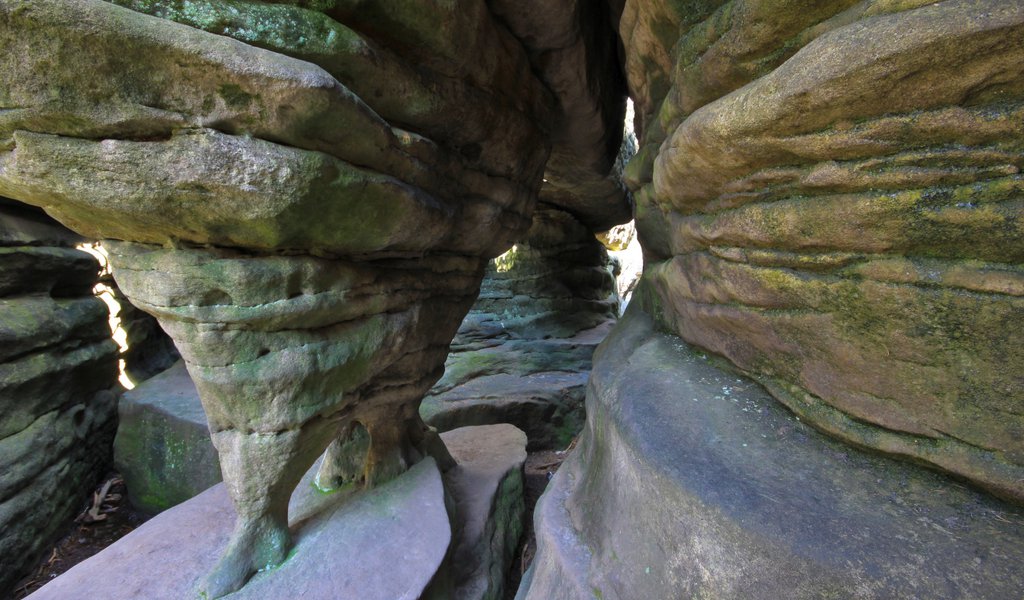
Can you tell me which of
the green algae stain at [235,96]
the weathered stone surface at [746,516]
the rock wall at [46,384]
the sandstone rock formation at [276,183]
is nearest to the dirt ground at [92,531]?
the rock wall at [46,384]

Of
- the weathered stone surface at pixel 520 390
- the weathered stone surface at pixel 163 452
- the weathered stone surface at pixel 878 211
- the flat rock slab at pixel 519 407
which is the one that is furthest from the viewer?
the weathered stone surface at pixel 520 390

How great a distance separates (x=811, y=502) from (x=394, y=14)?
3463 millimetres

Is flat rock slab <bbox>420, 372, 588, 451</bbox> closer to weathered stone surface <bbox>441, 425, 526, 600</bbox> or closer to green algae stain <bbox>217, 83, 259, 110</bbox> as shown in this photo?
weathered stone surface <bbox>441, 425, 526, 600</bbox>

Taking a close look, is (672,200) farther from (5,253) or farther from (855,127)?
(5,253)

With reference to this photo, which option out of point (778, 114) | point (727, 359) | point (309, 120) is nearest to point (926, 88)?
point (778, 114)

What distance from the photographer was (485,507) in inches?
169

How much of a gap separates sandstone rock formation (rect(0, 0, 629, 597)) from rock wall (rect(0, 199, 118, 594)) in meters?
3.95

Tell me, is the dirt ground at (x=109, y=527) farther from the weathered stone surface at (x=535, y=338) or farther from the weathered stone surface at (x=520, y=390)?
the weathered stone surface at (x=535, y=338)

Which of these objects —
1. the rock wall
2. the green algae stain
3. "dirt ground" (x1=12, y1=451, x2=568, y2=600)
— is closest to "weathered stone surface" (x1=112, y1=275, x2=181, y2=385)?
the rock wall

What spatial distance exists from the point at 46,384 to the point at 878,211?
8.40m

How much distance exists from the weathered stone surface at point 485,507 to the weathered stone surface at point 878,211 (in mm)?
2827

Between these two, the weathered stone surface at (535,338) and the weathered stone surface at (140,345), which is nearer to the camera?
the weathered stone surface at (535,338)

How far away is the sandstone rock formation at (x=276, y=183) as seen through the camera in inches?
76.6

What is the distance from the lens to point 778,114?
197 cm
